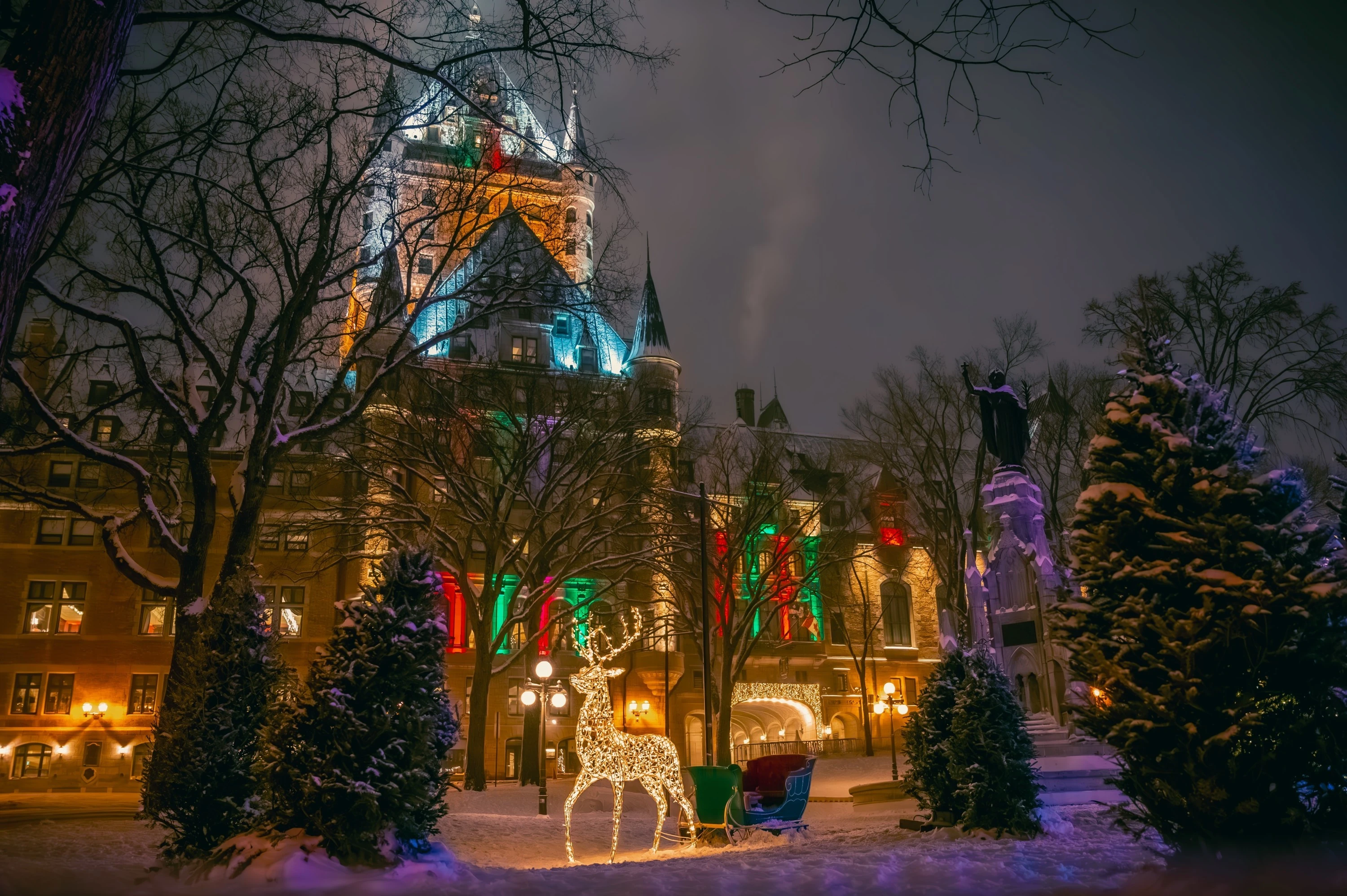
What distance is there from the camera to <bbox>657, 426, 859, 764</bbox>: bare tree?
2961cm

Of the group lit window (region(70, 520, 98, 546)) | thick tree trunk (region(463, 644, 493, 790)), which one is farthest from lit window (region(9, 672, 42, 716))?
thick tree trunk (region(463, 644, 493, 790))

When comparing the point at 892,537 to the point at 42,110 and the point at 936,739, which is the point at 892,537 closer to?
the point at 936,739

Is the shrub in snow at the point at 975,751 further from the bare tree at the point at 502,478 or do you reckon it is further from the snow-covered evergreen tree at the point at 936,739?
the bare tree at the point at 502,478

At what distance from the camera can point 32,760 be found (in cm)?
3431

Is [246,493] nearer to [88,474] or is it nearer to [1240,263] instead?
[1240,263]

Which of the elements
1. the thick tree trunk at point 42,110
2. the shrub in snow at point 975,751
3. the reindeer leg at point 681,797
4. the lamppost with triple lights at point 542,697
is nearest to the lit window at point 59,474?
the lamppost with triple lights at point 542,697

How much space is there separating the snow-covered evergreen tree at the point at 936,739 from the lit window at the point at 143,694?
33456 millimetres

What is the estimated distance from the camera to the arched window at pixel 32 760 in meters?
34.1

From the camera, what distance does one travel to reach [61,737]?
34.6 m

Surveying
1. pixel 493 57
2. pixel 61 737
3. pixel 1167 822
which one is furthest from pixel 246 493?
pixel 61 737

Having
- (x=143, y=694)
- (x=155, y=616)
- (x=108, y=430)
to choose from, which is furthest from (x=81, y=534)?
(x=143, y=694)

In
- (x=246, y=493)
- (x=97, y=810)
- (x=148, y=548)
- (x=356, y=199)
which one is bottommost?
(x=97, y=810)

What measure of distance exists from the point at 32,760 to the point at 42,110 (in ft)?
126

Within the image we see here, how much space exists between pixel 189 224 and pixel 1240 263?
944 inches
